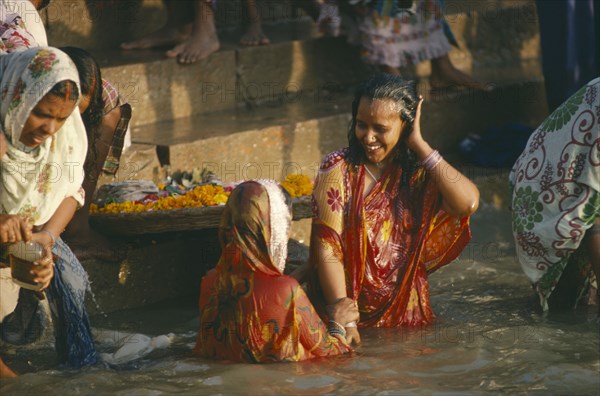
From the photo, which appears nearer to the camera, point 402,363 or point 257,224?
point 257,224

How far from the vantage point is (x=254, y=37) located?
830cm

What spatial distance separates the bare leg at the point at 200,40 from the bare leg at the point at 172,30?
0.37ft

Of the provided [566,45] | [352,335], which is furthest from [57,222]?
[566,45]

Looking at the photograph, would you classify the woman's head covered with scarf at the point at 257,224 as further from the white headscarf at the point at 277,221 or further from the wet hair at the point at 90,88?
Result: the wet hair at the point at 90,88

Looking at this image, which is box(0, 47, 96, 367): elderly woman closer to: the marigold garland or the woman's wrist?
the woman's wrist

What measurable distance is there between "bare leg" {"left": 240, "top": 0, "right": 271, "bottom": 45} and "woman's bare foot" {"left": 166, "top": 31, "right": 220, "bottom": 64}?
383 millimetres

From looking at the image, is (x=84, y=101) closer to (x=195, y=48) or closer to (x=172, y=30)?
(x=195, y=48)

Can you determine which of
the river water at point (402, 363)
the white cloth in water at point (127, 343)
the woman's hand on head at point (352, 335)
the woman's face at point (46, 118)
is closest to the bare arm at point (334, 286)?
the woman's hand on head at point (352, 335)

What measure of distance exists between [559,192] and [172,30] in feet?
10.7

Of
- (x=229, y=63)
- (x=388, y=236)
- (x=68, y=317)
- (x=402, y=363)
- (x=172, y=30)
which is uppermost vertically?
(x=172, y=30)

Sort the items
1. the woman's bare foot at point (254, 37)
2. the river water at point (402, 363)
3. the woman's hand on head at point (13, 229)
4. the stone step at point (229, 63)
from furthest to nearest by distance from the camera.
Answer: the woman's bare foot at point (254, 37) < the stone step at point (229, 63) < the river water at point (402, 363) < the woman's hand on head at point (13, 229)

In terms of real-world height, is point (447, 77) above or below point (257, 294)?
above

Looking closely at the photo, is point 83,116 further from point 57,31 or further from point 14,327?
point 57,31

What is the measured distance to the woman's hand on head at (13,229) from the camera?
4.75 m
